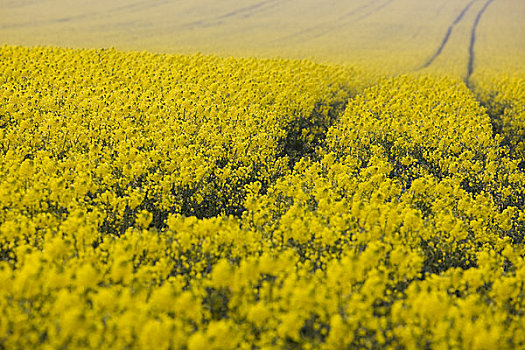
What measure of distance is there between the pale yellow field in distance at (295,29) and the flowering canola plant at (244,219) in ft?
54.0

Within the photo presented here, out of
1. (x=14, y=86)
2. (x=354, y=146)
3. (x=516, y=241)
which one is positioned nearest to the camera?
(x=516, y=241)

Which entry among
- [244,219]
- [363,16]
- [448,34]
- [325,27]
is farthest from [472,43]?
[244,219]

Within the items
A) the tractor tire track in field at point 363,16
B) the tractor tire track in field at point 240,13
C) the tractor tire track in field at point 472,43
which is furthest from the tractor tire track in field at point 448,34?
the tractor tire track in field at point 240,13

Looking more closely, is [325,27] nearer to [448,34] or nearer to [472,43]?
[448,34]

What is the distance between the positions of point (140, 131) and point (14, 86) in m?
5.80

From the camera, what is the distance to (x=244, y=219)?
21.7 ft

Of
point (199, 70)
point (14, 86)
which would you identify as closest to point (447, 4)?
point (199, 70)

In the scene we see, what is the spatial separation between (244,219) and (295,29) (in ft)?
147

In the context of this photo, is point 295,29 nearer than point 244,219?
No

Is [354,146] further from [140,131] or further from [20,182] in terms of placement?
[20,182]

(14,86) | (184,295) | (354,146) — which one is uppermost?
(14,86)

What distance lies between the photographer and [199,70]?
16172 millimetres

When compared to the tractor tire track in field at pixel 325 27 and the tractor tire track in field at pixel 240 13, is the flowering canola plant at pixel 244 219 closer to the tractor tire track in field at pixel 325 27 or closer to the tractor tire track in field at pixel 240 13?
the tractor tire track in field at pixel 325 27

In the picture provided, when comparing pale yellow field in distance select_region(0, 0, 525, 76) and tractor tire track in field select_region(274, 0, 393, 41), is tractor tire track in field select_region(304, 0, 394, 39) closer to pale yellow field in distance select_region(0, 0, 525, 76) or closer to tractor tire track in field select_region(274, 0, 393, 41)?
tractor tire track in field select_region(274, 0, 393, 41)
